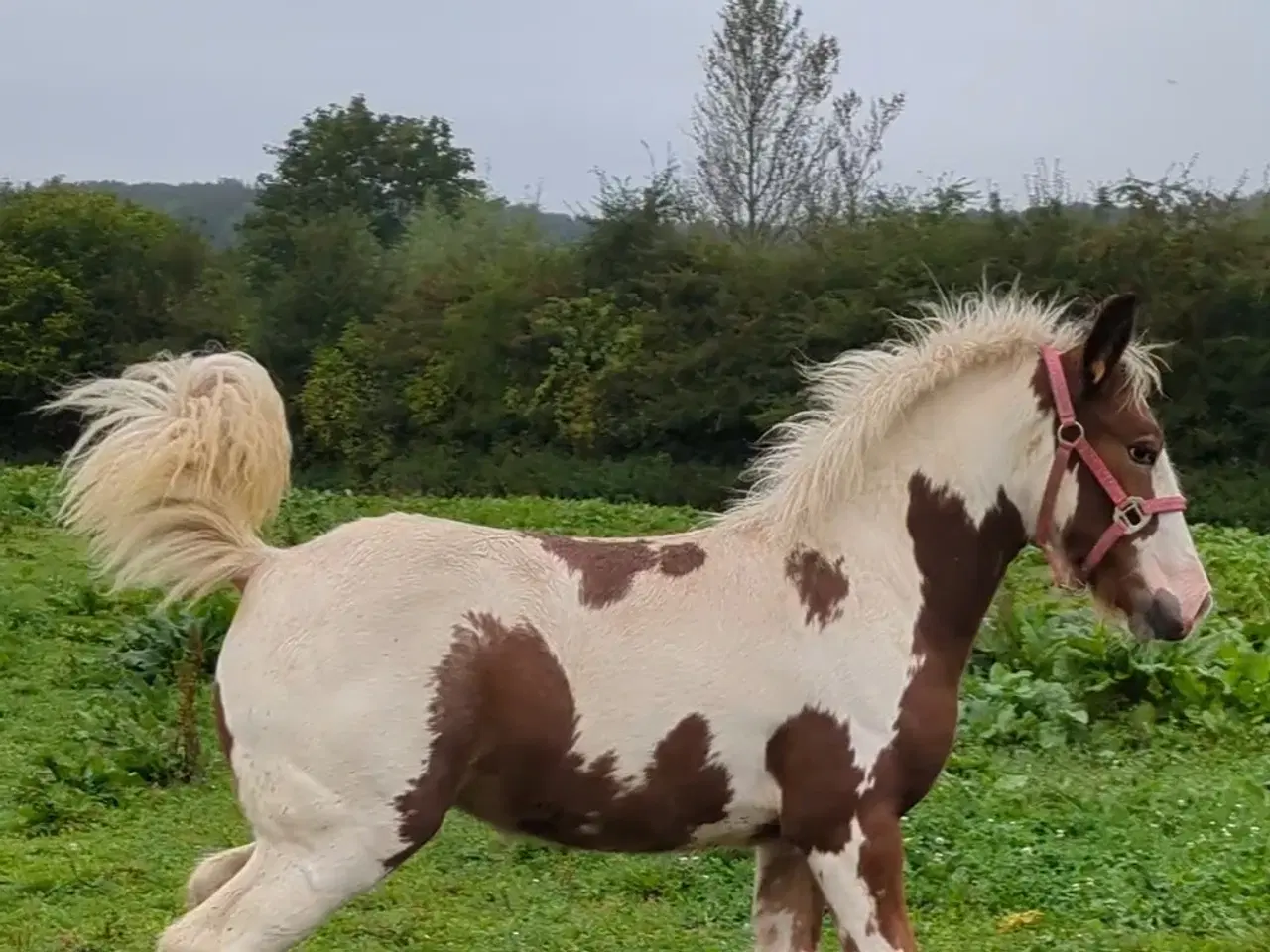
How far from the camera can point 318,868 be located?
10.8 feet

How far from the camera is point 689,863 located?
5914 mm

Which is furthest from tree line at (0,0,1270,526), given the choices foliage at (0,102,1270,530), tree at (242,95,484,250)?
tree at (242,95,484,250)

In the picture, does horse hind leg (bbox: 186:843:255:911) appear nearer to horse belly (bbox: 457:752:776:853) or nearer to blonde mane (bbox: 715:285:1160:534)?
horse belly (bbox: 457:752:776:853)

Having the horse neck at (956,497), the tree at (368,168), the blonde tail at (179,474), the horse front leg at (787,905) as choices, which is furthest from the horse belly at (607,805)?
the tree at (368,168)

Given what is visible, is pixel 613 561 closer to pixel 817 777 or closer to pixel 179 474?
pixel 817 777

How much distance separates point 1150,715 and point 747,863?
2800 millimetres

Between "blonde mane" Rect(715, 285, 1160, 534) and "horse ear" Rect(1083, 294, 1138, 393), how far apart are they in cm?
10

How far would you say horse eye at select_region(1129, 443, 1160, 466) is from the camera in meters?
3.76

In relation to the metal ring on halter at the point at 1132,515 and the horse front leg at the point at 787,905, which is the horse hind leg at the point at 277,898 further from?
the metal ring on halter at the point at 1132,515

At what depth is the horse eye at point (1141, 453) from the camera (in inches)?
148

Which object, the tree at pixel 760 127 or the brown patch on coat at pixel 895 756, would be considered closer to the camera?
the brown patch on coat at pixel 895 756

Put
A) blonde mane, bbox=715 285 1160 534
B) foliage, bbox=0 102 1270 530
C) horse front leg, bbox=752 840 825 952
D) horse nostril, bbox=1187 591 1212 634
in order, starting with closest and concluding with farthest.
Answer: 1. horse nostril, bbox=1187 591 1212 634
2. blonde mane, bbox=715 285 1160 534
3. horse front leg, bbox=752 840 825 952
4. foliage, bbox=0 102 1270 530

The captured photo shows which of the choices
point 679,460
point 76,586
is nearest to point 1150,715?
point 76,586

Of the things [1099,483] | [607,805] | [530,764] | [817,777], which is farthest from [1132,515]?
[530,764]
